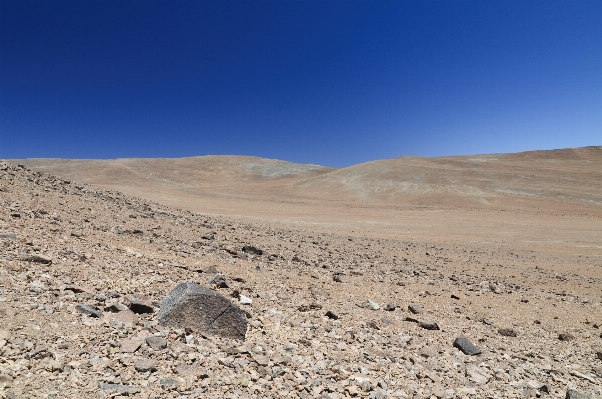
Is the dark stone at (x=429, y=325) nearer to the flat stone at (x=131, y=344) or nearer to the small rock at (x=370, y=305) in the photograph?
the small rock at (x=370, y=305)

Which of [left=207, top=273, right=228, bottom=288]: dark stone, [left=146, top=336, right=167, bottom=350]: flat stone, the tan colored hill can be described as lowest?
[left=146, top=336, right=167, bottom=350]: flat stone

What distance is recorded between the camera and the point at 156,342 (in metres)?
4.00

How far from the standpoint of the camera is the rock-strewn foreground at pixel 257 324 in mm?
3592

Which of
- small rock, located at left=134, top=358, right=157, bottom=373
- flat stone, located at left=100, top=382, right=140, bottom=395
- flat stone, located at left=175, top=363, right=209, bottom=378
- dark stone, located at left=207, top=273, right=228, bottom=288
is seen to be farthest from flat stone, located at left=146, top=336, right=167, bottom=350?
dark stone, located at left=207, top=273, right=228, bottom=288

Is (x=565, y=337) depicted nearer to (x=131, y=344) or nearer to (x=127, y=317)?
(x=131, y=344)

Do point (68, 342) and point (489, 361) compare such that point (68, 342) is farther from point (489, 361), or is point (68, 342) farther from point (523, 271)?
point (523, 271)

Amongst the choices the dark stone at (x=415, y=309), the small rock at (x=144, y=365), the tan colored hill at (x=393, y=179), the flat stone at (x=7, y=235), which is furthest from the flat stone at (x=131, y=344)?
the tan colored hill at (x=393, y=179)

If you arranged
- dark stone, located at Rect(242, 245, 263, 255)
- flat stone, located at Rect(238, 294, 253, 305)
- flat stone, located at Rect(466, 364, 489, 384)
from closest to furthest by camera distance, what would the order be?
1. flat stone, located at Rect(466, 364, 489, 384)
2. flat stone, located at Rect(238, 294, 253, 305)
3. dark stone, located at Rect(242, 245, 263, 255)

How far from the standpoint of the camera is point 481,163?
67500 millimetres

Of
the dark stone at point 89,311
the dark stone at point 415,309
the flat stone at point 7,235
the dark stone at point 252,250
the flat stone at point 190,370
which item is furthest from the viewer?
the dark stone at point 252,250

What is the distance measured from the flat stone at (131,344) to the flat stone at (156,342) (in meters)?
0.09

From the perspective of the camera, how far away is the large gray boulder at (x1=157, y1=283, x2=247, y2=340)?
4562 millimetres

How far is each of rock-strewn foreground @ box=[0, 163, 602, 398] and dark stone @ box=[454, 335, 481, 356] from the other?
2 centimetres

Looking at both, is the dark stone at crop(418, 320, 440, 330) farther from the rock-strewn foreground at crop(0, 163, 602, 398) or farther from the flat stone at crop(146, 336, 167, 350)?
the flat stone at crop(146, 336, 167, 350)
